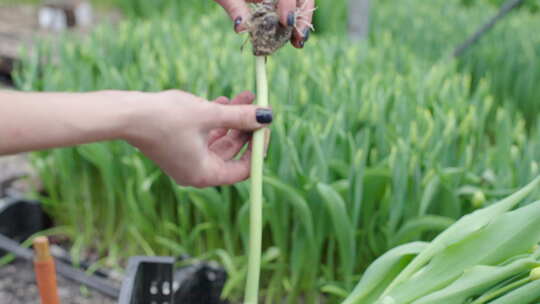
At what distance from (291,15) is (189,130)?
189mm

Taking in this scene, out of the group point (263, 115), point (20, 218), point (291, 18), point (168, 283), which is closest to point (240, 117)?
point (263, 115)

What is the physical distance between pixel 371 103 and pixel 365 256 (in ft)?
1.38

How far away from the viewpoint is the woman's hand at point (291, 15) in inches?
27.5

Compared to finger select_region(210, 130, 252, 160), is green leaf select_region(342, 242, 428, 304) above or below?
below

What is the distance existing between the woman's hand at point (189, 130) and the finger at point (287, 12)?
11 cm

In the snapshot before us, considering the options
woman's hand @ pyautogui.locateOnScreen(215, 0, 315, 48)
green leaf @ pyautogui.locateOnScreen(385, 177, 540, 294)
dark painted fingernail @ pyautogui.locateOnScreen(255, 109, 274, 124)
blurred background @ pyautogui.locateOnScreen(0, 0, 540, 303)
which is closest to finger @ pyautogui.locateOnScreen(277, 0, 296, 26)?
woman's hand @ pyautogui.locateOnScreen(215, 0, 315, 48)

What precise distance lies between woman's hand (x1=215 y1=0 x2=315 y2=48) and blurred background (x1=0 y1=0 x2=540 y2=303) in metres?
0.49

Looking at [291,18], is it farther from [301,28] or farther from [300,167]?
[300,167]

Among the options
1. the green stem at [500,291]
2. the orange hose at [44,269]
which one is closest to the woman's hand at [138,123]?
the orange hose at [44,269]

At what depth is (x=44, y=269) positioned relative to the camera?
2.74 feet

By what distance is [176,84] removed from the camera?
5.94 feet

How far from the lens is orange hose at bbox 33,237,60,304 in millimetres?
830

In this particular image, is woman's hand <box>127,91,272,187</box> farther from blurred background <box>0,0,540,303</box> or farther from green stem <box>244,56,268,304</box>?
blurred background <box>0,0,540,303</box>

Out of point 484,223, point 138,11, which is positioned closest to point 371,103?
point 484,223
